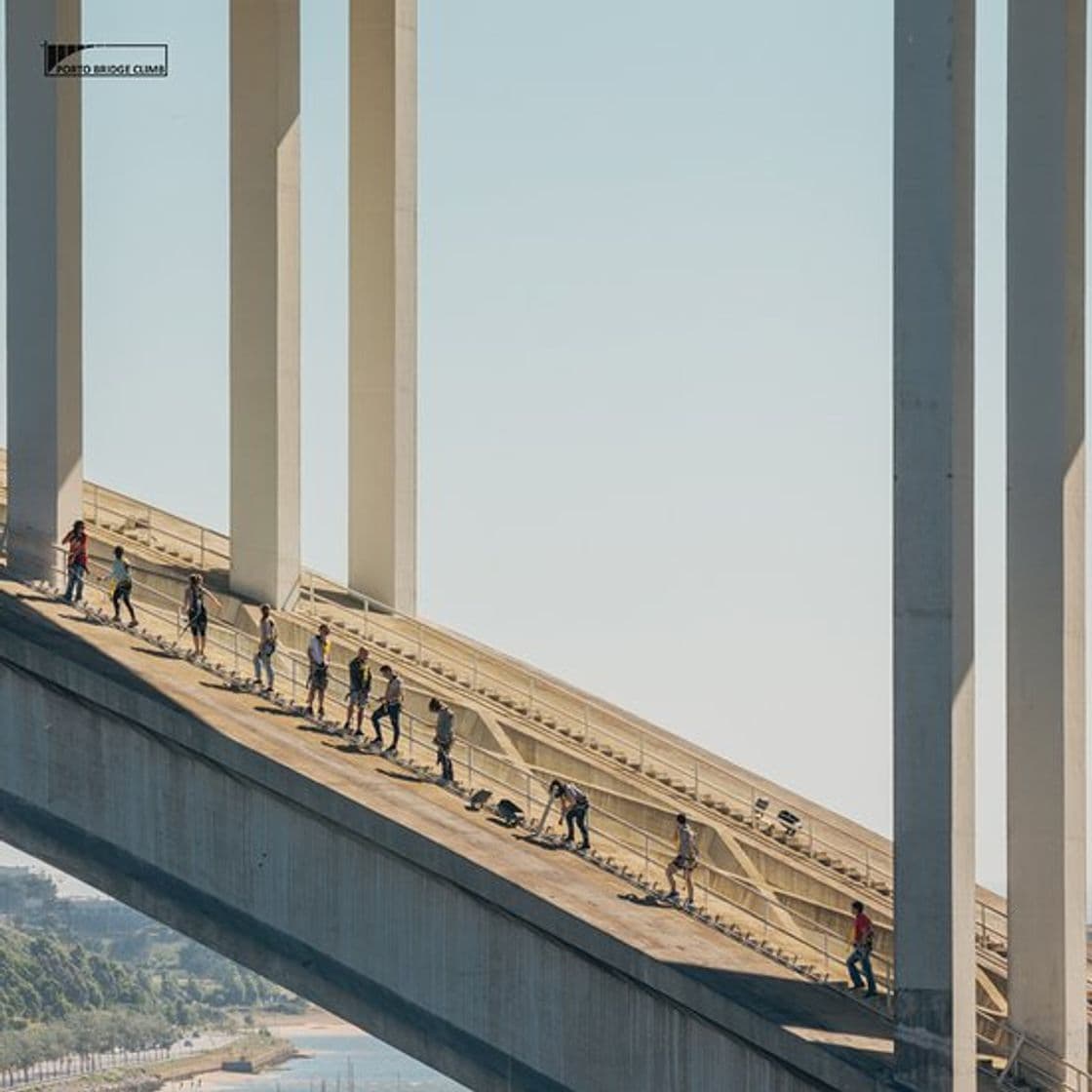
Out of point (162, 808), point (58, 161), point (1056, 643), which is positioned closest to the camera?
point (1056, 643)

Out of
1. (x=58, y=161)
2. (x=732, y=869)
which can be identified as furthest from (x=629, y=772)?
(x=58, y=161)

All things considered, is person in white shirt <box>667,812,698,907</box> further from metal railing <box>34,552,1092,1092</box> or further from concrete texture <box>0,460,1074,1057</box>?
concrete texture <box>0,460,1074,1057</box>

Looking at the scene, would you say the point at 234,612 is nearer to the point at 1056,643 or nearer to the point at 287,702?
the point at 287,702

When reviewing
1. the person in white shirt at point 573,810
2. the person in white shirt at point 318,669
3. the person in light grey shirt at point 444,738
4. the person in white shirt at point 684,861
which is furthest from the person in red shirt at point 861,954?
the person in white shirt at point 318,669

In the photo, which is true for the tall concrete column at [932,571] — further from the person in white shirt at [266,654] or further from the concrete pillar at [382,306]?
the concrete pillar at [382,306]

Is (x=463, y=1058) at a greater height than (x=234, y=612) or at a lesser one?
lesser

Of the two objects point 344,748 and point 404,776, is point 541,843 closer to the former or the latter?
point 404,776
